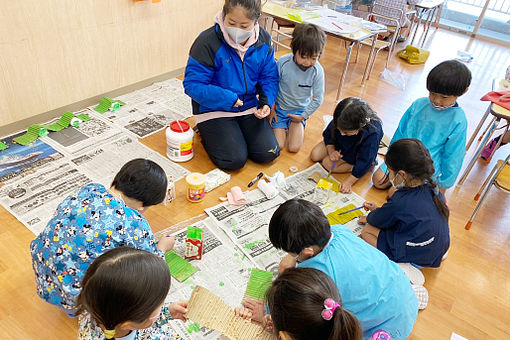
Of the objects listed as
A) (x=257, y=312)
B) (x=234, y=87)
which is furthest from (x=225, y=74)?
(x=257, y=312)

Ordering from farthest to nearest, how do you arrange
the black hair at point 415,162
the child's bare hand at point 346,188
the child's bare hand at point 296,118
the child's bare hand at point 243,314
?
the child's bare hand at point 296,118 < the child's bare hand at point 346,188 < the black hair at point 415,162 < the child's bare hand at point 243,314

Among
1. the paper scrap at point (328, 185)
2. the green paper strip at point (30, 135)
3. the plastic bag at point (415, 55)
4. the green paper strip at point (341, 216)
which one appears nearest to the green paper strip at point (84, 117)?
the green paper strip at point (30, 135)

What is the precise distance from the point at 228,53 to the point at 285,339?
5.76ft

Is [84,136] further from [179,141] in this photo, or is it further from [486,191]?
[486,191]

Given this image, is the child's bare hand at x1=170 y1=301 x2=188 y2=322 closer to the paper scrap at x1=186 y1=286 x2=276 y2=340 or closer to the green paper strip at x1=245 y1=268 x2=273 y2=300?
the paper scrap at x1=186 y1=286 x2=276 y2=340

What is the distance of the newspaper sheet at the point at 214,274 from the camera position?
4.87ft

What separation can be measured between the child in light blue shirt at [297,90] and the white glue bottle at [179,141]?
2.22 feet

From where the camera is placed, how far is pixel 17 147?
227 cm

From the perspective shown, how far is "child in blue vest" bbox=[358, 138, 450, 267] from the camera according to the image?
162 cm

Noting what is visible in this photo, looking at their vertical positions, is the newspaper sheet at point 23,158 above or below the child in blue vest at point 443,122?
below

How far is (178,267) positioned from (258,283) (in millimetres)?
377

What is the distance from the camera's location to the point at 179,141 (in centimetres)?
225

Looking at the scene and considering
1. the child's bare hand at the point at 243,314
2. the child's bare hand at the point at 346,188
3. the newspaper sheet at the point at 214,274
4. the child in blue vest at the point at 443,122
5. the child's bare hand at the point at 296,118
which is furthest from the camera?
the child's bare hand at the point at 296,118

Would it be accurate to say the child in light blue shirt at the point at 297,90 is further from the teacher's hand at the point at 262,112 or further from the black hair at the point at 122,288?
the black hair at the point at 122,288
